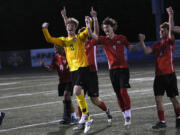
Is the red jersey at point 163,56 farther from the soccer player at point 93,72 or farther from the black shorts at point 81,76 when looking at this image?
the black shorts at point 81,76

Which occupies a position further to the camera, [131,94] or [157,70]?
[131,94]

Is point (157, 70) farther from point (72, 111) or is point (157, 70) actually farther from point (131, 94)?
point (131, 94)

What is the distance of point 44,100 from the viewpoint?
44.4ft

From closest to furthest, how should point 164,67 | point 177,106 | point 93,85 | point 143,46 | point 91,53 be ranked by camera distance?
point 143,46
point 164,67
point 177,106
point 93,85
point 91,53

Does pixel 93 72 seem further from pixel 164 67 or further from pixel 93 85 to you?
pixel 164 67

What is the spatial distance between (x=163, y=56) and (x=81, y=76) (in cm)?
154

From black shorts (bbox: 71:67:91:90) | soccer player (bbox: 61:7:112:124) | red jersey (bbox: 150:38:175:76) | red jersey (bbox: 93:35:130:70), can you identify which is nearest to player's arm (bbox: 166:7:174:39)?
red jersey (bbox: 150:38:175:76)

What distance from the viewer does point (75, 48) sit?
8.53 metres

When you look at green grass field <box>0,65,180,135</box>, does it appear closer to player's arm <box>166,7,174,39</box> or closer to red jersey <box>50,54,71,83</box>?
red jersey <box>50,54,71,83</box>

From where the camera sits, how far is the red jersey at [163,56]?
→ 26.6 ft

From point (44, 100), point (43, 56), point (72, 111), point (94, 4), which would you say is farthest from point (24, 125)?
point (94, 4)

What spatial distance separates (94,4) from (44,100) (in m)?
34.2

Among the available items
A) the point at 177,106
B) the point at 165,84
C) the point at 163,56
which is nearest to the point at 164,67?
the point at 163,56

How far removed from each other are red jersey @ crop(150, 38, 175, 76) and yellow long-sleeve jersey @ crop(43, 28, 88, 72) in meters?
1.29
